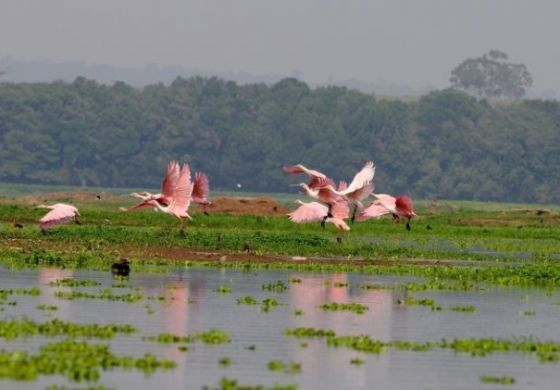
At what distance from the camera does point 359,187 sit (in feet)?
123

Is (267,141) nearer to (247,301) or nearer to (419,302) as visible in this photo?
(419,302)

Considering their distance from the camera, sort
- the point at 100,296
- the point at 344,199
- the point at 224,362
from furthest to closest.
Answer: the point at 344,199
the point at 100,296
the point at 224,362

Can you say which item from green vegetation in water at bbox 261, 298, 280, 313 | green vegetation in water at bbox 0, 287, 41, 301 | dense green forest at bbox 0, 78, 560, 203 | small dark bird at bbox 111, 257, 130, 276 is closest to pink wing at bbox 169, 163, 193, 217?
small dark bird at bbox 111, 257, 130, 276

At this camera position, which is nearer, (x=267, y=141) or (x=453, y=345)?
(x=453, y=345)

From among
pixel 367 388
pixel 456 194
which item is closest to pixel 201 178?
pixel 367 388

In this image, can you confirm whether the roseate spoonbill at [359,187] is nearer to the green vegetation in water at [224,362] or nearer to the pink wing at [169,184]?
the pink wing at [169,184]

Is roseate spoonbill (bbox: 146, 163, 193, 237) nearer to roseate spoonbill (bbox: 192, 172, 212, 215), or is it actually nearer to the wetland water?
the wetland water

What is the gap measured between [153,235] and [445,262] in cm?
851

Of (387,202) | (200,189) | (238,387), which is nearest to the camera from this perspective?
(238,387)

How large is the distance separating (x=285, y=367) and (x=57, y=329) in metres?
4.09

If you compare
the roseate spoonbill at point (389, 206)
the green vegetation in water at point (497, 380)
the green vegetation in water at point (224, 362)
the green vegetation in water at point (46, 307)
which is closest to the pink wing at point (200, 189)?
the roseate spoonbill at point (389, 206)

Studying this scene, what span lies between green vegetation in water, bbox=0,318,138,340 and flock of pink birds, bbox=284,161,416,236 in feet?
43.2

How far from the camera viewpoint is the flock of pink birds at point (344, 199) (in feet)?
124

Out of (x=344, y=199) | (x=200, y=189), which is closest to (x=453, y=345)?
(x=344, y=199)
